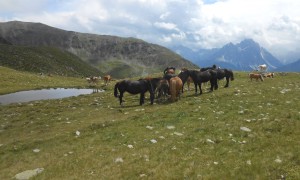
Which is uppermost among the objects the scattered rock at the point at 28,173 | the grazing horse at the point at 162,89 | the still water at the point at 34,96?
the grazing horse at the point at 162,89

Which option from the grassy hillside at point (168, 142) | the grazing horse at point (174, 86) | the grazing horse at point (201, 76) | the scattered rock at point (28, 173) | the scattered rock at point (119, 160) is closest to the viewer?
the grassy hillside at point (168, 142)

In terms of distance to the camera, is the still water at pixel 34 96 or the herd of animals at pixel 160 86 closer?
the herd of animals at pixel 160 86

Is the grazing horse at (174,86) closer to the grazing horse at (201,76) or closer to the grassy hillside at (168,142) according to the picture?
the grassy hillside at (168,142)

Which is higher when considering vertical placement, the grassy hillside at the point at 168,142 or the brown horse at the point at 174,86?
the brown horse at the point at 174,86

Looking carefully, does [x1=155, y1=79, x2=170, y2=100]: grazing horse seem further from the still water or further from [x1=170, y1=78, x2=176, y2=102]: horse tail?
the still water

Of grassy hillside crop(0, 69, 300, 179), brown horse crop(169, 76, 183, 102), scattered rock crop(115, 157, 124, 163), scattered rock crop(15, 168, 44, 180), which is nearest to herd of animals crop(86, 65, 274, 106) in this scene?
brown horse crop(169, 76, 183, 102)

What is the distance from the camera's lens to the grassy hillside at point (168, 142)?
14.2m

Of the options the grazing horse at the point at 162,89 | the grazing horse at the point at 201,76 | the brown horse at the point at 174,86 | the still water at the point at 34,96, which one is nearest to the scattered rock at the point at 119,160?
the brown horse at the point at 174,86

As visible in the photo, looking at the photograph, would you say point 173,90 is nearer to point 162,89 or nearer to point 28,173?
point 162,89

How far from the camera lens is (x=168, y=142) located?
1806cm

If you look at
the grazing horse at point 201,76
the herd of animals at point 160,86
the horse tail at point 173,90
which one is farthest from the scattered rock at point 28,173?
the grazing horse at point 201,76

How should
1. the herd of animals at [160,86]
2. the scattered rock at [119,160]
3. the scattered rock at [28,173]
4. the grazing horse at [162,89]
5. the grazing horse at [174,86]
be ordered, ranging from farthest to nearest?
the grazing horse at [162,89] < the herd of animals at [160,86] < the grazing horse at [174,86] < the scattered rock at [119,160] < the scattered rock at [28,173]

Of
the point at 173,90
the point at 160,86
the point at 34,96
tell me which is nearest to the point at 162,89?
the point at 160,86

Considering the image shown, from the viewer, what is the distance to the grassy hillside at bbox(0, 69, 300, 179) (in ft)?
46.8
